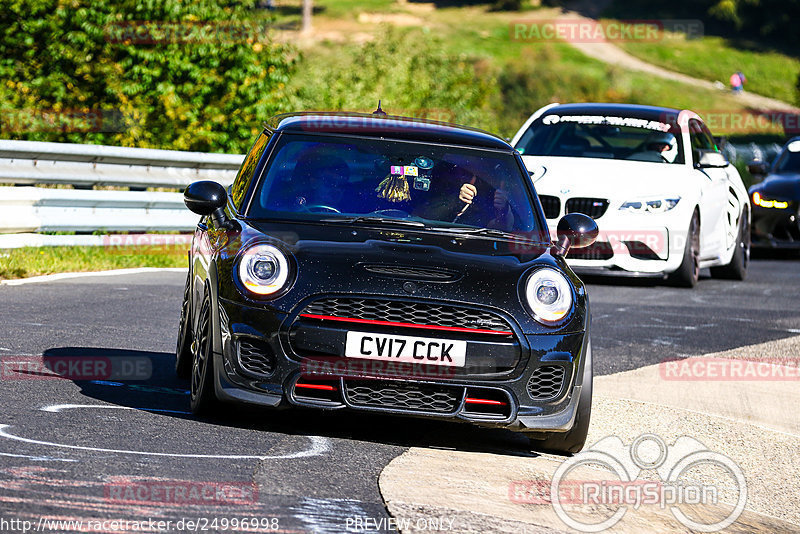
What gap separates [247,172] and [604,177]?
22.5 feet

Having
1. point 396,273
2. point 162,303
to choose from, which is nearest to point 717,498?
point 396,273

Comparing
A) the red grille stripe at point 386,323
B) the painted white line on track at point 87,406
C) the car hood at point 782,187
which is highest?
the red grille stripe at point 386,323

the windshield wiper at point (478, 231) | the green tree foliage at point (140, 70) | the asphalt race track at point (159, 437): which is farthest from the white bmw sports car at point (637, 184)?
the green tree foliage at point (140, 70)

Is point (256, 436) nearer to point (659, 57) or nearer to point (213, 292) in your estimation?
point (213, 292)

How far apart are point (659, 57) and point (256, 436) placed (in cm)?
9606

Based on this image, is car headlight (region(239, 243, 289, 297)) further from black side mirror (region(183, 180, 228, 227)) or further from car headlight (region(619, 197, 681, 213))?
car headlight (region(619, 197, 681, 213))

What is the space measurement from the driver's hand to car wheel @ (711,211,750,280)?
921 centimetres

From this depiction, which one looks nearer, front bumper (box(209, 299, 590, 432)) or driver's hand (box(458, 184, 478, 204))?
front bumper (box(209, 299, 590, 432))

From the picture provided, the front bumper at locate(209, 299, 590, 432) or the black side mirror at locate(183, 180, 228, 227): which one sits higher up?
the black side mirror at locate(183, 180, 228, 227)

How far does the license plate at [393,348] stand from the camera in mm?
5930

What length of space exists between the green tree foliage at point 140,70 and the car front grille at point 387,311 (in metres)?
14.8

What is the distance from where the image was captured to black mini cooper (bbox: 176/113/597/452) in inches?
235

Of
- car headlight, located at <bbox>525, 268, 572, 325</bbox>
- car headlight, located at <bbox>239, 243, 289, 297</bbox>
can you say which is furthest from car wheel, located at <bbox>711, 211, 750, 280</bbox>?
car headlight, located at <bbox>239, 243, 289, 297</bbox>

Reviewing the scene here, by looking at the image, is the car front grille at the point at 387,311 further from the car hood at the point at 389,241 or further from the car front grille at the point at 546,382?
the car front grille at the point at 546,382
